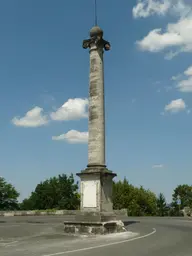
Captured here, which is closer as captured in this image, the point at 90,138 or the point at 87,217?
the point at 87,217

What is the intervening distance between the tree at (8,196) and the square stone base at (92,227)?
163 ft

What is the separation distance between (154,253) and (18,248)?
419 centimetres

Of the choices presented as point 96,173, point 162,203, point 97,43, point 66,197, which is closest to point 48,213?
point 96,173

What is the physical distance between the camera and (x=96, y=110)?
16703 mm

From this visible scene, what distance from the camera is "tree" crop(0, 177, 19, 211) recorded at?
6156cm

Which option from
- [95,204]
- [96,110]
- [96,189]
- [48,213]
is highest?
[96,110]

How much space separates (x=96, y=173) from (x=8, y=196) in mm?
50979

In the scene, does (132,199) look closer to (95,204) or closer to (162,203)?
(162,203)

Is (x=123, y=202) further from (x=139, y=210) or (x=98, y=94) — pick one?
(x=98, y=94)

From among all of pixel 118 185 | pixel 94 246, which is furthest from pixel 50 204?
pixel 94 246

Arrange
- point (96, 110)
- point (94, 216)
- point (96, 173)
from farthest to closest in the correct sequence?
point (96, 110), point (96, 173), point (94, 216)

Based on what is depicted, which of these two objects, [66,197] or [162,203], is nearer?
[66,197]

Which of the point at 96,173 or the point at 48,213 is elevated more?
the point at 96,173

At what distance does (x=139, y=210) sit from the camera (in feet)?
219
